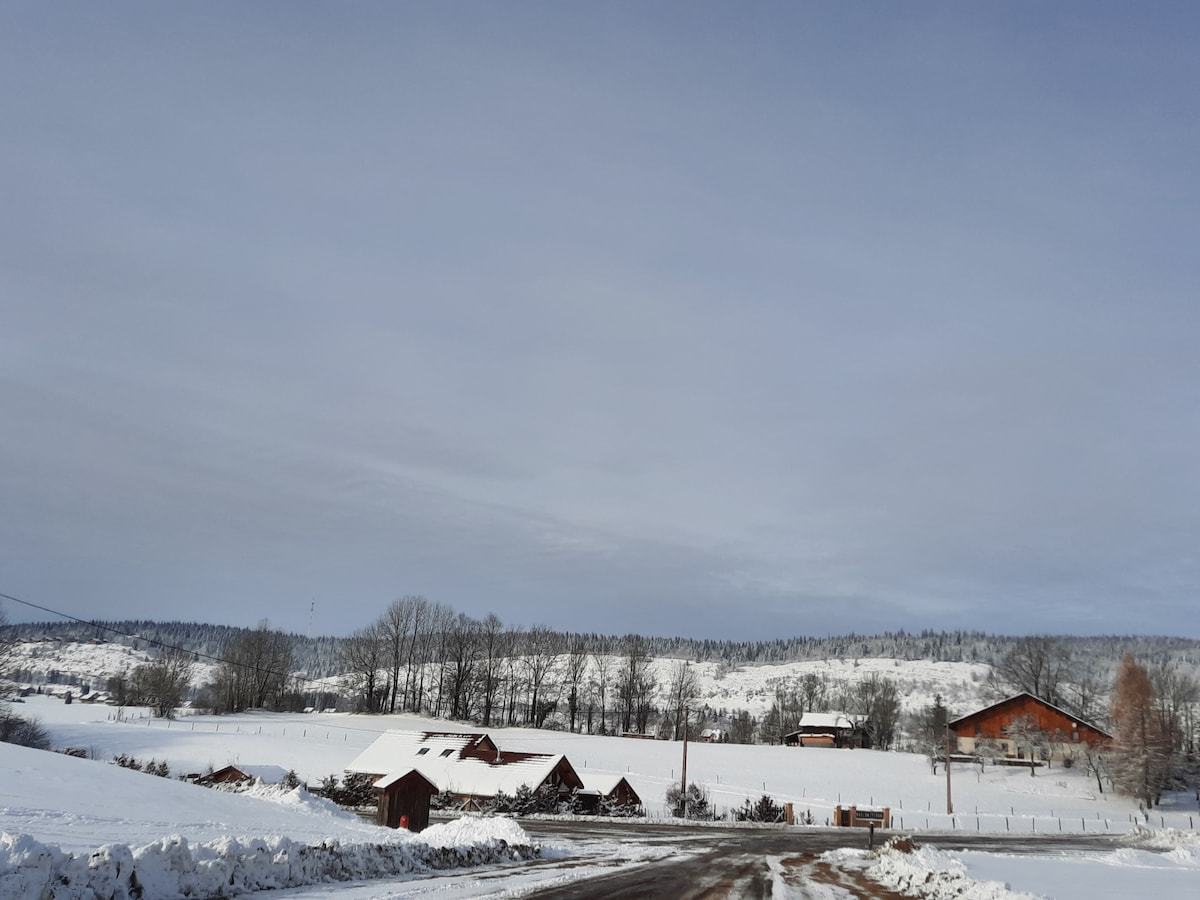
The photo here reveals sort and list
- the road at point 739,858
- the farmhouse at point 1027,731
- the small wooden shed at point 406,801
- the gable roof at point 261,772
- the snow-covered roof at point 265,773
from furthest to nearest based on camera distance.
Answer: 1. the farmhouse at point 1027,731
2. the snow-covered roof at point 265,773
3. the gable roof at point 261,772
4. the small wooden shed at point 406,801
5. the road at point 739,858

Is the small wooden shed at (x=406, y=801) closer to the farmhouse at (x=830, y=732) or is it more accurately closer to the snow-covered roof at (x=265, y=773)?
the snow-covered roof at (x=265, y=773)

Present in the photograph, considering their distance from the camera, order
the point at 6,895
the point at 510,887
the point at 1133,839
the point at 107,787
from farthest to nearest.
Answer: the point at 1133,839
the point at 107,787
the point at 510,887
the point at 6,895

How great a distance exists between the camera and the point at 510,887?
16.9 metres

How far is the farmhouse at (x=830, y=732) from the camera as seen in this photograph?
12681 centimetres

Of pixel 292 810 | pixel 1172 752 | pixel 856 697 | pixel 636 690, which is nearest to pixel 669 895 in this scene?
pixel 292 810

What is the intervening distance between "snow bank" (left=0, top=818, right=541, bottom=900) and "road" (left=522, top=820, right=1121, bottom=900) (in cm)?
420

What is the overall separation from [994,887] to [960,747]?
267 feet

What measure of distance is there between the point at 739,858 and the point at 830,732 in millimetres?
104495

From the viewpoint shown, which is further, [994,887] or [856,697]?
[856,697]

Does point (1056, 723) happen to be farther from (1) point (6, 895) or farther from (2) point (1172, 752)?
(1) point (6, 895)

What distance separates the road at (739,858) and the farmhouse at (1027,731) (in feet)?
87.3

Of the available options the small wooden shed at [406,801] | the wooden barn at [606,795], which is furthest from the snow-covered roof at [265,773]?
the wooden barn at [606,795]

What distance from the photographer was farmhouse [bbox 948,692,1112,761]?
84.8 m

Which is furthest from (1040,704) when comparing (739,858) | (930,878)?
(930,878)
